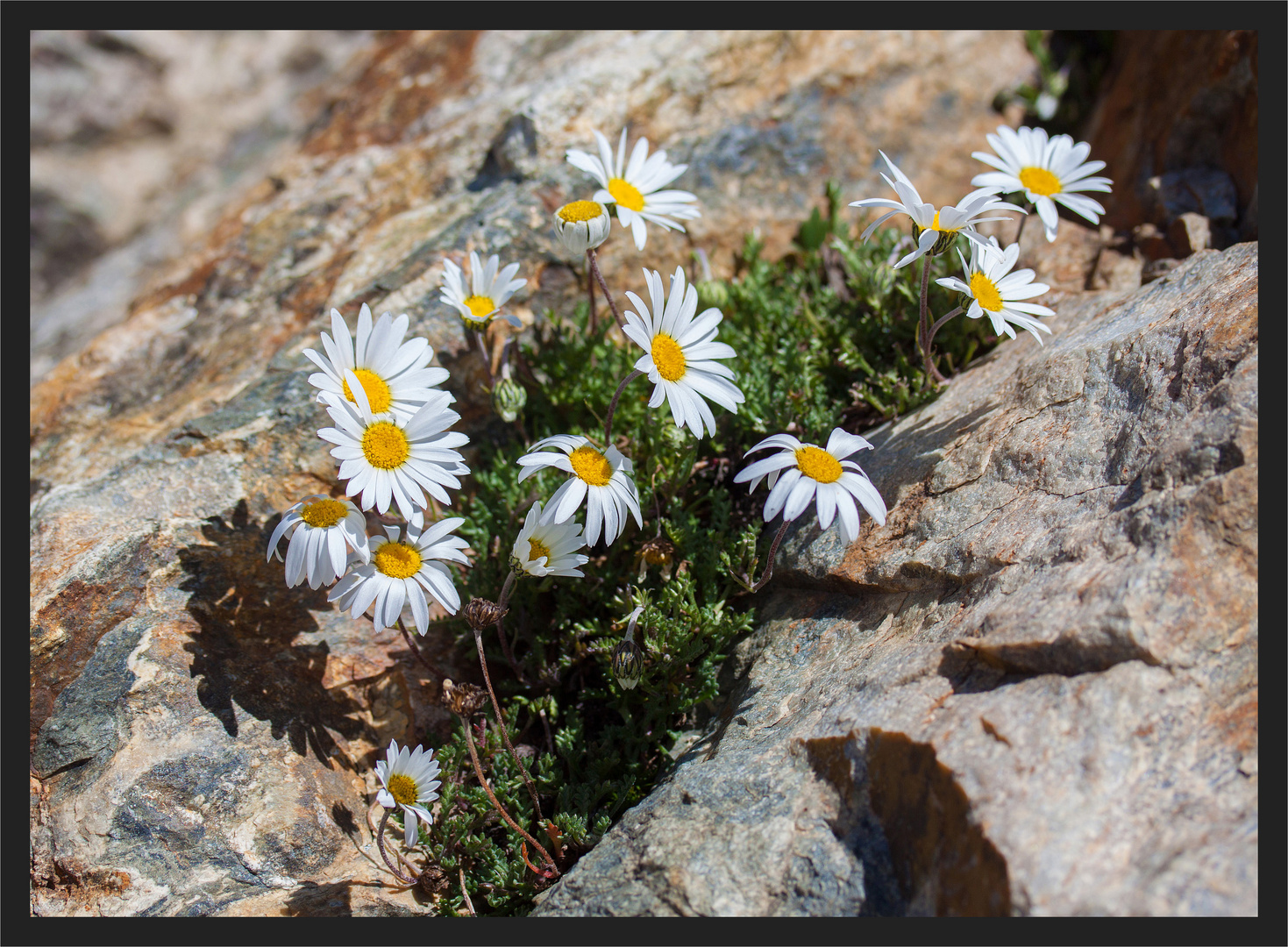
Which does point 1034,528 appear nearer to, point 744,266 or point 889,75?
point 744,266

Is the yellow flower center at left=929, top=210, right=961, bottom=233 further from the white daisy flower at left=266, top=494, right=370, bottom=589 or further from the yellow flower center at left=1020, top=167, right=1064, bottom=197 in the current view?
the white daisy flower at left=266, top=494, right=370, bottom=589

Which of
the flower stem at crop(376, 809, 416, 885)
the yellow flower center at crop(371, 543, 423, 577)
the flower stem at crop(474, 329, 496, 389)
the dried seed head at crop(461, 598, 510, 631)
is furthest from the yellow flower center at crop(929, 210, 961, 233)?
the flower stem at crop(376, 809, 416, 885)

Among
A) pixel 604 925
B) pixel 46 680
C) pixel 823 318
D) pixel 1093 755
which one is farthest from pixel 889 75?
pixel 46 680

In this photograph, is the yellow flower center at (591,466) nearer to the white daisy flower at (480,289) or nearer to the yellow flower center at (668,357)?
the yellow flower center at (668,357)

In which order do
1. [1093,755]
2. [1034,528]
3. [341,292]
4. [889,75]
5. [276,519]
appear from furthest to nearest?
[889,75] → [341,292] → [276,519] → [1034,528] → [1093,755]

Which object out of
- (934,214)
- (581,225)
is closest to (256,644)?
(581,225)

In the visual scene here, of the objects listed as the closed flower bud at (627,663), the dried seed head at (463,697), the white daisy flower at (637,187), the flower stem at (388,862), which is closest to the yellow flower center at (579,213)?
the white daisy flower at (637,187)
